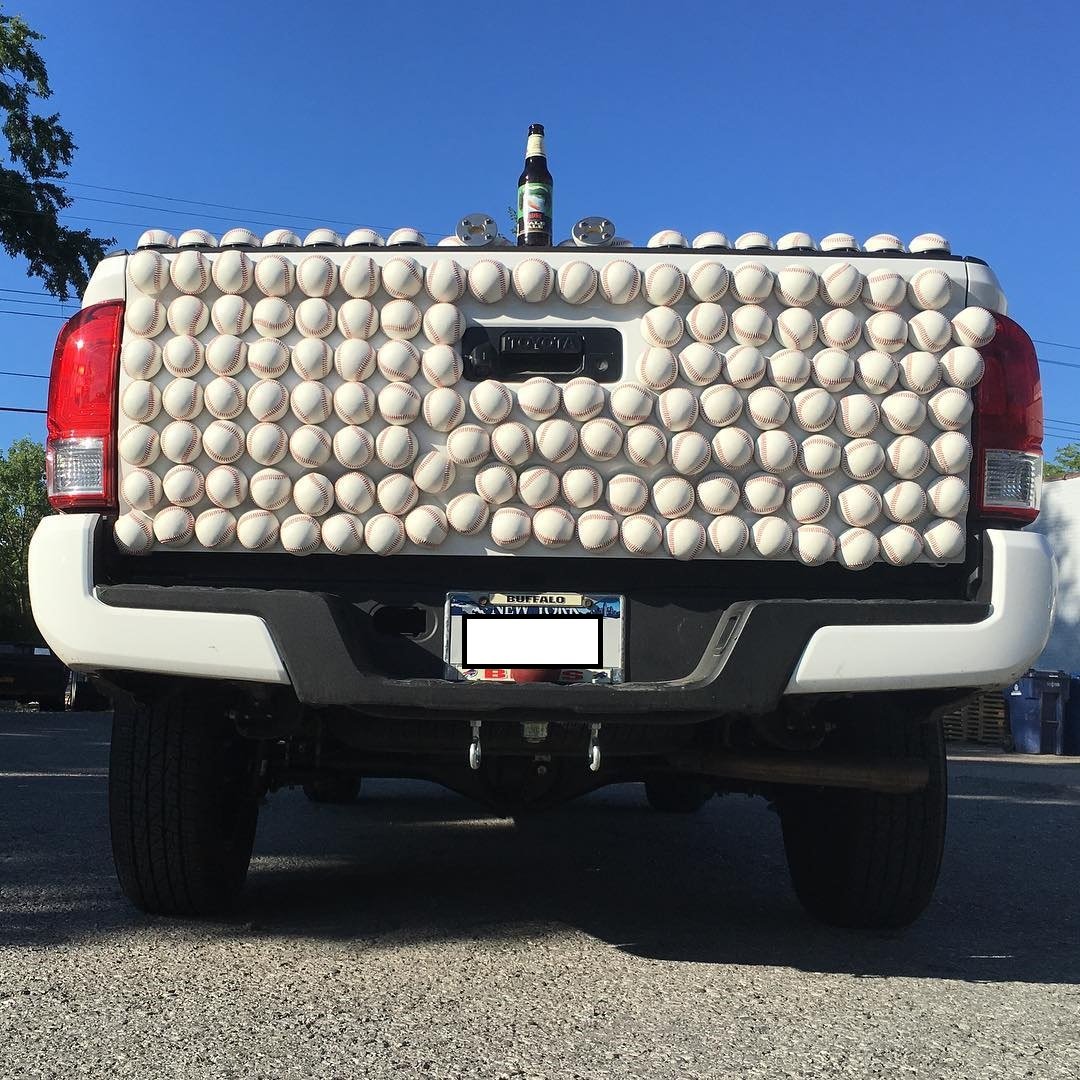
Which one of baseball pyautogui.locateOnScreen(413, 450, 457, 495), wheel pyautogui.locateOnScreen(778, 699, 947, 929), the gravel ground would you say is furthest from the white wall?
baseball pyautogui.locateOnScreen(413, 450, 457, 495)

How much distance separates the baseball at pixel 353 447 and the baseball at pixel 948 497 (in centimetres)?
145

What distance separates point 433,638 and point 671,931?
1.51 meters

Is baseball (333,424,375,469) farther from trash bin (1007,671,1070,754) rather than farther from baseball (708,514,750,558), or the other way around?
trash bin (1007,671,1070,754)

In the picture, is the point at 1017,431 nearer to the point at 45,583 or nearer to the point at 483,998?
the point at 483,998

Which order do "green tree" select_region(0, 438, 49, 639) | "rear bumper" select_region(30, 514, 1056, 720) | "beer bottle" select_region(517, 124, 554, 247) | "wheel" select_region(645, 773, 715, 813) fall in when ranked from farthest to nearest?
1. "green tree" select_region(0, 438, 49, 639)
2. "wheel" select_region(645, 773, 715, 813)
3. "beer bottle" select_region(517, 124, 554, 247)
4. "rear bumper" select_region(30, 514, 1056, 720)

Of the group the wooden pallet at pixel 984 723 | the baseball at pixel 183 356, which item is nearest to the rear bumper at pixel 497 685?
the baseball at pixel 183 356

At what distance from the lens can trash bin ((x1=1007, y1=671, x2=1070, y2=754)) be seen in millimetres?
15352

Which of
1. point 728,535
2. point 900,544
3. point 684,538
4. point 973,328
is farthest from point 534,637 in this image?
point 973,328

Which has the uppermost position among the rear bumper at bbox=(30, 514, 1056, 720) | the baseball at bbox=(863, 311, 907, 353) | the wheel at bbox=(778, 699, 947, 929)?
the baseball at bbox=(863, 311, 907, 353)

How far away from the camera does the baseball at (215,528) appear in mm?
3035

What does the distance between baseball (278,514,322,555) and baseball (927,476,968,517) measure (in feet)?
5.20

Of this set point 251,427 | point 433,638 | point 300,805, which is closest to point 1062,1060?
point 433,638

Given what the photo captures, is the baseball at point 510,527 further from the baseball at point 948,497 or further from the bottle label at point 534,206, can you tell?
the bottle label at point 534,206

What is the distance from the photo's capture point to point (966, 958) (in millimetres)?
3688
